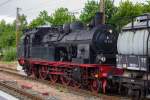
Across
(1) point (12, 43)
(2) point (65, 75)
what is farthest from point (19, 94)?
(1) point (12, 43)

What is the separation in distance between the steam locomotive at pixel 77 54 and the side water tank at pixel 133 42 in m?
1.60

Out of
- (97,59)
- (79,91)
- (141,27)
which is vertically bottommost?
(79,91)

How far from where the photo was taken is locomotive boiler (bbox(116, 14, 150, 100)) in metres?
14.7

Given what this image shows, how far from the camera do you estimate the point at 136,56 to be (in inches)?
595

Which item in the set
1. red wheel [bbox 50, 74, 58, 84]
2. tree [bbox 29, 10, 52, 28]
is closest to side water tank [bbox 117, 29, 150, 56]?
red wheel [bbox 50, 74, 58, 84]

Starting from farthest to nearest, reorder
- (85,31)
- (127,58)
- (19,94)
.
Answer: (85,31), (19,94), (127,58)

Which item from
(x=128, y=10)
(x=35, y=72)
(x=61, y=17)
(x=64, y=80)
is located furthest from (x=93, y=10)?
(x=61, y=17)

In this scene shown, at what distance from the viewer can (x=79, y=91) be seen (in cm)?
1984

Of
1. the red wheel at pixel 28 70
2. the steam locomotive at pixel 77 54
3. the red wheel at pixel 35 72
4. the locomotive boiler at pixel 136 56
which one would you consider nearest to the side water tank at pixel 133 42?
the locomotive boiler at pixel 136 56

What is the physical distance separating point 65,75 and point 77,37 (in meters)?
2.40

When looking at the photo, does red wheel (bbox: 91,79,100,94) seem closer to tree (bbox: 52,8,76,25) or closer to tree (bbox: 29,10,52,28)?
tree (bbox: 52,8,76,25)

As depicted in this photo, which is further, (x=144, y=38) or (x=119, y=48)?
(x=119, y=48)

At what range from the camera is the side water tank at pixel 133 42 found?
48.4 ft

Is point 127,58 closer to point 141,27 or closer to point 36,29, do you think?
point 141,27
